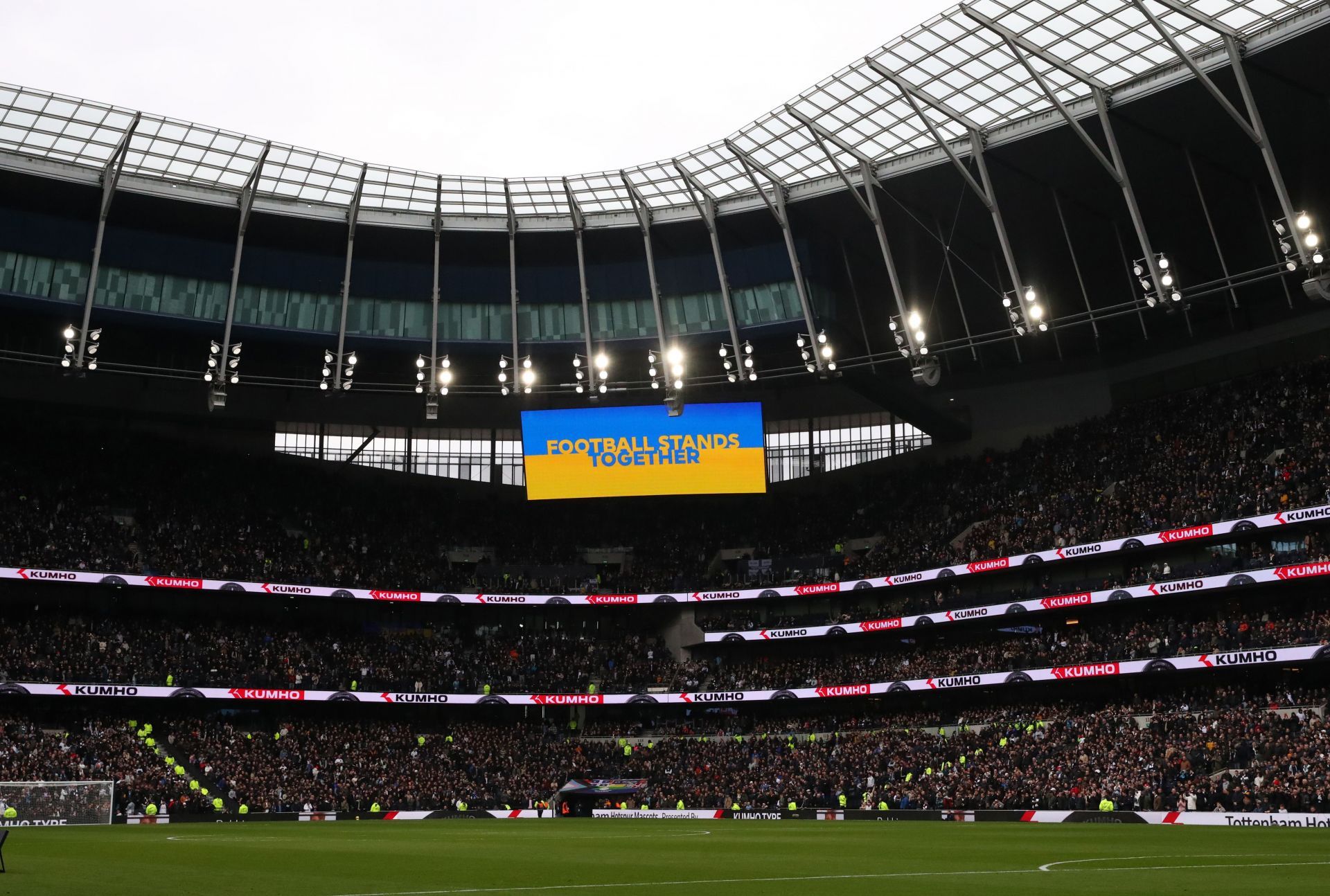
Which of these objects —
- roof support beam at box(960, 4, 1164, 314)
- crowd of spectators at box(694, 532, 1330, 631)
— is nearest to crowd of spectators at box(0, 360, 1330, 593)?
crowd of spectators at box(694, 532, 1330, 631)

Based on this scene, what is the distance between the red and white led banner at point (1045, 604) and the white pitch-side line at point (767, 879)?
3120cm

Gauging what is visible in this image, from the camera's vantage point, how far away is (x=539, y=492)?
65.2 m

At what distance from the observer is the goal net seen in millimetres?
39812

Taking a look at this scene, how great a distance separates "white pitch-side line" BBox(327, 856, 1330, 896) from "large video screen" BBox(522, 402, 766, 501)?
46065 millimetres

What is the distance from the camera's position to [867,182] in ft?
172

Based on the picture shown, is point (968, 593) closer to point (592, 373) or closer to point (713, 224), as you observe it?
point (592, 373)

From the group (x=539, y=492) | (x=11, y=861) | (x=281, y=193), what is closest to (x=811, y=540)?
(x=539, y=492)

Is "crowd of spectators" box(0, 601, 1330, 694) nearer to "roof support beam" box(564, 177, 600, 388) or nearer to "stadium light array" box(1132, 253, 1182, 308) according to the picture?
"stadium light array" box(1132, 253, 1182, 308)

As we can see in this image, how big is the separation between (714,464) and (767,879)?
48.4 m

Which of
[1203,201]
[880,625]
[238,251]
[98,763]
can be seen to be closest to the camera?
[1203,201]

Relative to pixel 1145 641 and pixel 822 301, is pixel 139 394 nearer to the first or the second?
pixel 822 301

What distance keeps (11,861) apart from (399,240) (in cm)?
4481

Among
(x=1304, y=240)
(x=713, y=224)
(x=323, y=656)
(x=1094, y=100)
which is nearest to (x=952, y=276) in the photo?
(x=713, y=224)

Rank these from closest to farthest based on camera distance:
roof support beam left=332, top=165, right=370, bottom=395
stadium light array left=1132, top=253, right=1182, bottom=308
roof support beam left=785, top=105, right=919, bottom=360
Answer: stadium light array left=1132, top=253, right=1182, bottom=308 → roof support beam left=785, top=105, right=919, bottom=360 → roof support beam left=332, top=165, right=370, bottom=395
